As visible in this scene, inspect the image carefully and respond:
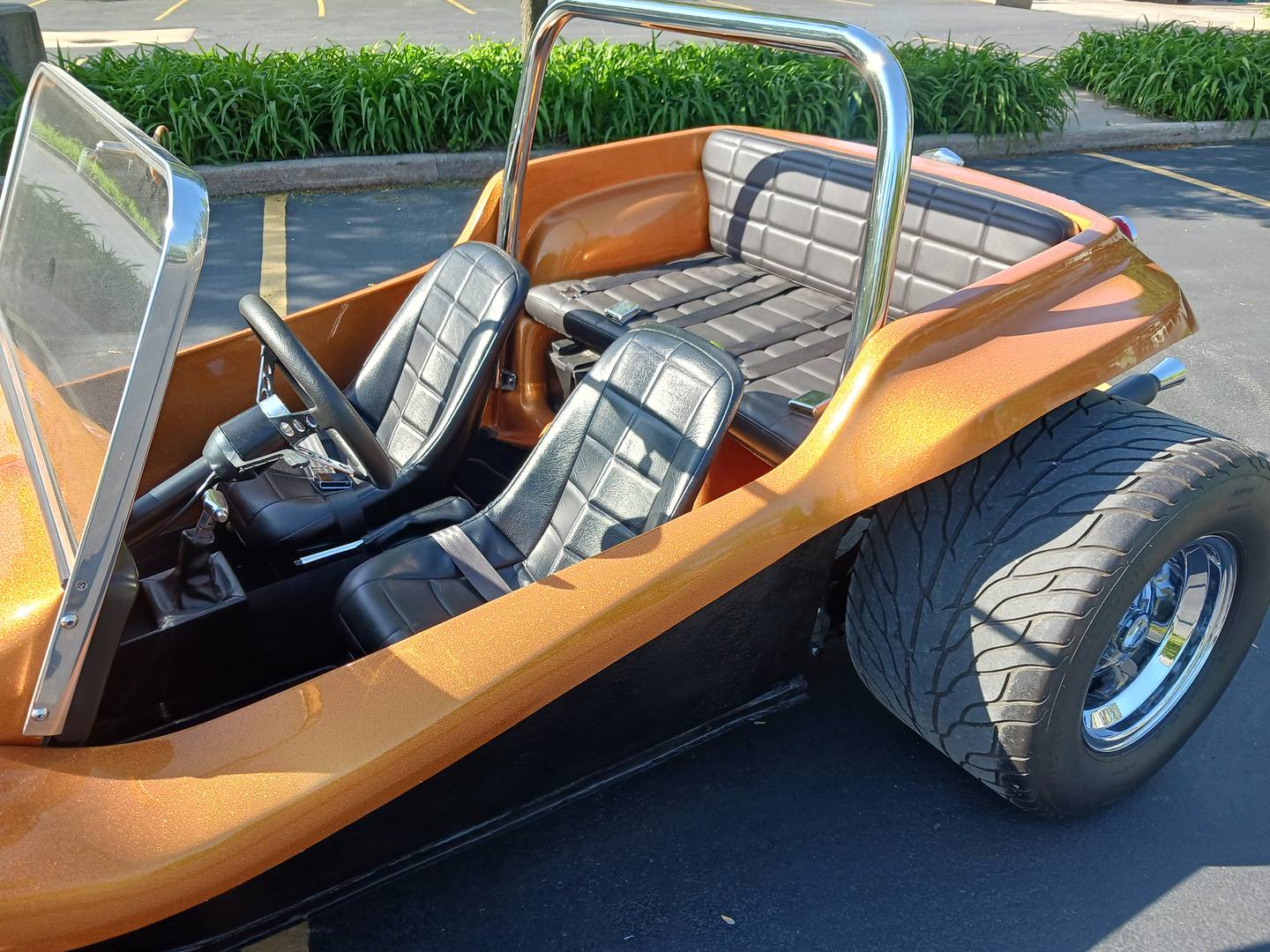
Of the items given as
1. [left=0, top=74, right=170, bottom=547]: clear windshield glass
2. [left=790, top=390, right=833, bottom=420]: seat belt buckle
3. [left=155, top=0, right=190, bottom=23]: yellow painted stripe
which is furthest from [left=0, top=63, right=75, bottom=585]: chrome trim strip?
[left=155, top=0, right=190, bottom=23]: yellow painted stripe

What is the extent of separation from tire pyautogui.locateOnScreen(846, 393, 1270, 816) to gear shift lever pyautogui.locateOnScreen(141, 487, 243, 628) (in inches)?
48.3

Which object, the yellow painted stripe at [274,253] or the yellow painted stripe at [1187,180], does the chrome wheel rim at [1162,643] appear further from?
the yellow painted stripe at [1187,180]

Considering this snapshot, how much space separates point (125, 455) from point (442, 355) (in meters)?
1.29

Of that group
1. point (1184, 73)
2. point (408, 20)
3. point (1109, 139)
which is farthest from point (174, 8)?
point (1184, 73)

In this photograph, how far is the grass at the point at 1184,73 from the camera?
308 inches

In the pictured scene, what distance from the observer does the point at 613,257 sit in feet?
11.4

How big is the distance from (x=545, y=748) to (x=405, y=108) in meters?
5.38

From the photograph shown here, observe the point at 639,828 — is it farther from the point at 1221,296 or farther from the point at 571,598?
the point at 1221,296

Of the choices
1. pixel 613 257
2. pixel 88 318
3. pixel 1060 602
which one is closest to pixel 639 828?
pixel 1060 602

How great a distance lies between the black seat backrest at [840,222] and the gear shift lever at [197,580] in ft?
5.42

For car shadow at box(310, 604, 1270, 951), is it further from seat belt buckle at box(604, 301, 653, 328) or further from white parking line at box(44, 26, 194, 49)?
white parking line at box(44, 26, 194, 49)

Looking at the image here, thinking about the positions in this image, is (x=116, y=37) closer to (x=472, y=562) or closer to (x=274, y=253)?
(x=274, y=253)

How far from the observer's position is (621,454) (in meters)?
2.18

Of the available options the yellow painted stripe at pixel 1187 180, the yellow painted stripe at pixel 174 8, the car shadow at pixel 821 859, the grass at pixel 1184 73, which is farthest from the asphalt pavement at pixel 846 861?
the yellow painted stripe at pixel 174 8
